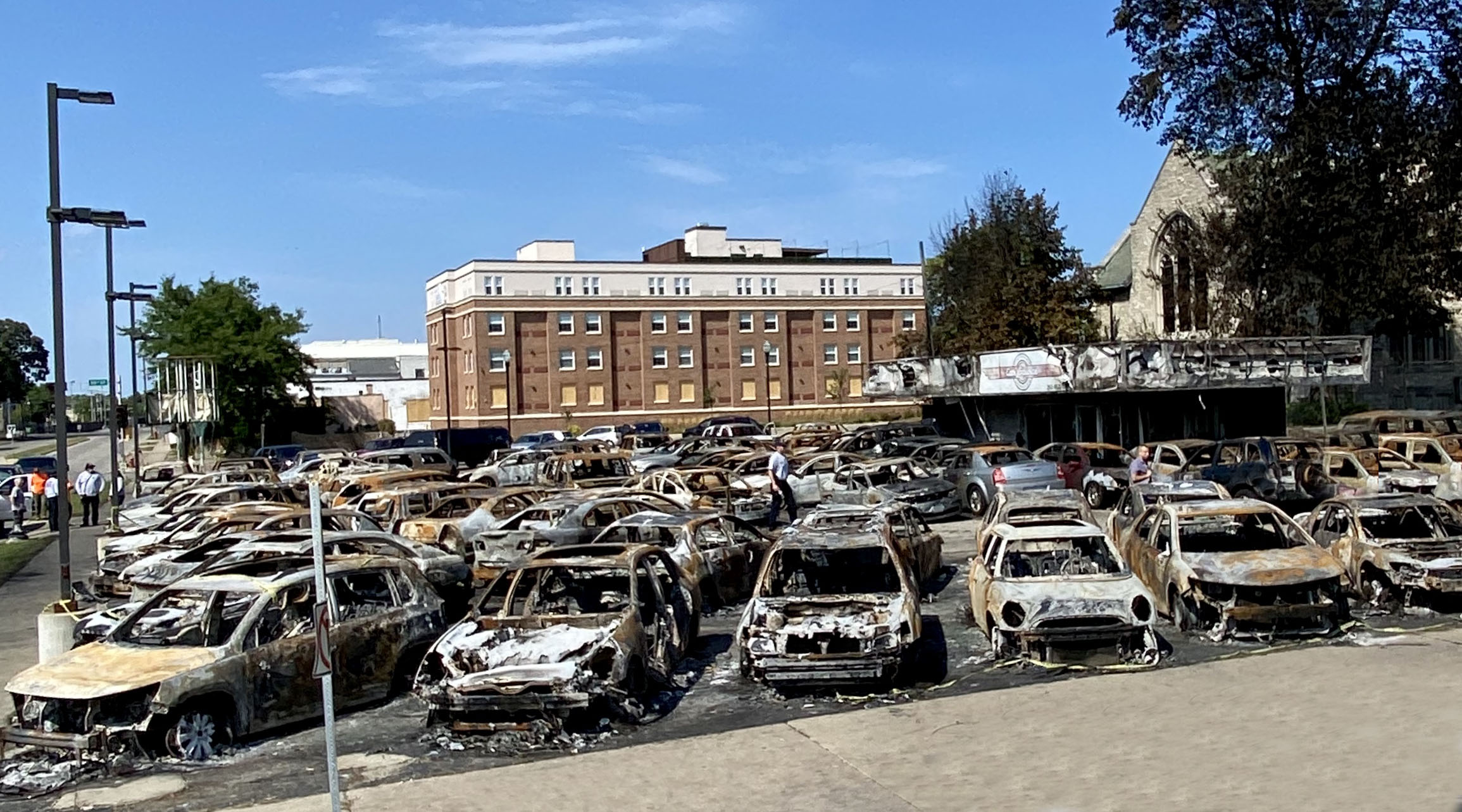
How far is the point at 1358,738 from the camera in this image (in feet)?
30.9

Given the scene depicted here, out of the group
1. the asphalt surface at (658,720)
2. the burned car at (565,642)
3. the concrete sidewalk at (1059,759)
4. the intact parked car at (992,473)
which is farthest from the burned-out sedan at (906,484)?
the concrete sidewalk at (1059,759)

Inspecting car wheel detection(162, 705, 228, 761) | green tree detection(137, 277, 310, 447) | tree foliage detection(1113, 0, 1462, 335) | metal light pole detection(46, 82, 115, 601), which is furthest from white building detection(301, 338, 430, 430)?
car wheel detection(162, 705, 228, 761)

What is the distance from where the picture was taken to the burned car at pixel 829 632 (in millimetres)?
11133

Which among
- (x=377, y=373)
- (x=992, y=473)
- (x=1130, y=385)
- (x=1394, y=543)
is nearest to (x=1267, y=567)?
(x=1394, y=543)

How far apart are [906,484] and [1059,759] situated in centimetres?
1609

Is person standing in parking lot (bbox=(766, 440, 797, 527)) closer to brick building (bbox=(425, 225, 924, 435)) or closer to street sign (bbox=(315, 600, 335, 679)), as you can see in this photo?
street sign (bbox=(315, 600, 335, 679))

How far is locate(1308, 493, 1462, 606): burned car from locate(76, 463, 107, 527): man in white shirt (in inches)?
1181

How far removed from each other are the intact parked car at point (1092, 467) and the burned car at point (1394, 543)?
10.1 m

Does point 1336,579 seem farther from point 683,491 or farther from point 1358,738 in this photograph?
A: point 683,491

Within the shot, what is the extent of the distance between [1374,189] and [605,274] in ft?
150

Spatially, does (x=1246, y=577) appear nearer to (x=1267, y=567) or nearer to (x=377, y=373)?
(x=1267, y=567)

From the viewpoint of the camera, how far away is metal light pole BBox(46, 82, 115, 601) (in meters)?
16.9

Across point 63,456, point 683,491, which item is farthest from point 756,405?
point 63,456

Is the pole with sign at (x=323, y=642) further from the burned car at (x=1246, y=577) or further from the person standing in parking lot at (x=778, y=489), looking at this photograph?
the person standing in parking lot at (x=778, y=489)
